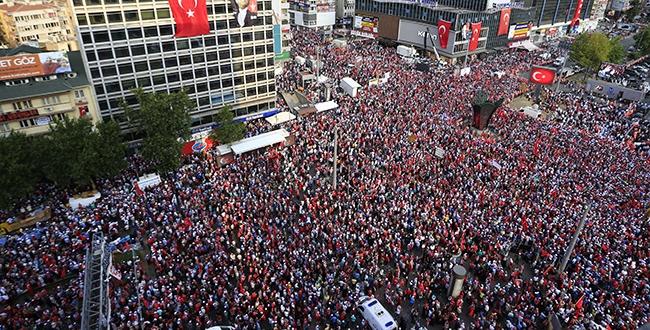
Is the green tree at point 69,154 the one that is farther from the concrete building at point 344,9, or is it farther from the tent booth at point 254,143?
the concrete building at point 344,9

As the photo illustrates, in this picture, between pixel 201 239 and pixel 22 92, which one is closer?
pixel 201 239

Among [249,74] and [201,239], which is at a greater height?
[249,74]

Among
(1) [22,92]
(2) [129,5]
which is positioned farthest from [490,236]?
(1) [22,92]

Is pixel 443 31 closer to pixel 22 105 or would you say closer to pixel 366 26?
pixel 366 26

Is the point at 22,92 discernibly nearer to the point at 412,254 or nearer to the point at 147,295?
the point at 147,295

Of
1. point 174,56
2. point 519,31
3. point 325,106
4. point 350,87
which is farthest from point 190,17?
point 519,31

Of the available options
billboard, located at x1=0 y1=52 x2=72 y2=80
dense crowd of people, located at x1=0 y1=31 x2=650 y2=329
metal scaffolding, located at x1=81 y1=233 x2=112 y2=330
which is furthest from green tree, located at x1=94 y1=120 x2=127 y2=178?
metal scaffolding, located at x1=81 y1=233 x2=112 y2=330
